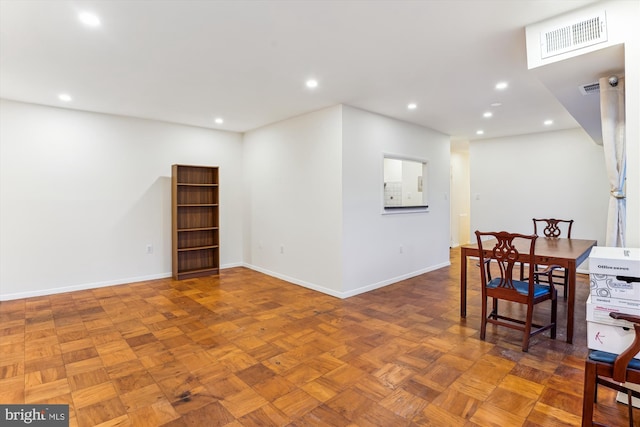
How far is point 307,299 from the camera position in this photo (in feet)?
13.2

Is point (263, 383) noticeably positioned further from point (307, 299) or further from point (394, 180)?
point (394, 180)

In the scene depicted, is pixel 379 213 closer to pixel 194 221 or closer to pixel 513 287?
pixel 513 287

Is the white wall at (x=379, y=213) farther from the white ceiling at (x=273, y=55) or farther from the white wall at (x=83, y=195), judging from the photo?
the white wall at (x=83, y=195)

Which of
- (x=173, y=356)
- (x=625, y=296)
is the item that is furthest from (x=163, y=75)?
(x=625, y=296)

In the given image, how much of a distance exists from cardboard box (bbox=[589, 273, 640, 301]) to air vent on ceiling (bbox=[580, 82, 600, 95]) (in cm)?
179

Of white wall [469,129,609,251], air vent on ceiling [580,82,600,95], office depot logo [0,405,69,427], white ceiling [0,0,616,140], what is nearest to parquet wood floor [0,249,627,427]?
office depot logo [0,405,69,427]

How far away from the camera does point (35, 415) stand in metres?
1.86

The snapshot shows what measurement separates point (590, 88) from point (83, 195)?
5910 mm

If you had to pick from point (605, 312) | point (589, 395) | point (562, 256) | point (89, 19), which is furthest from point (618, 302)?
point (89, 19)

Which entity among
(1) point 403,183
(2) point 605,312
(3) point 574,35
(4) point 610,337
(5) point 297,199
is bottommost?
(4) point 610,337

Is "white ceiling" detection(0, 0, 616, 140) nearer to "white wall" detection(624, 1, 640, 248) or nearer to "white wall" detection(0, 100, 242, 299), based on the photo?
"white wall" detection(624, 1, 640, 248)

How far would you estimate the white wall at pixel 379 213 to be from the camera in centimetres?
413

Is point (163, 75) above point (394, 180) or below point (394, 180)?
above

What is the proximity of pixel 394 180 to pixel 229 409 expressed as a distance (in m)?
5.74
